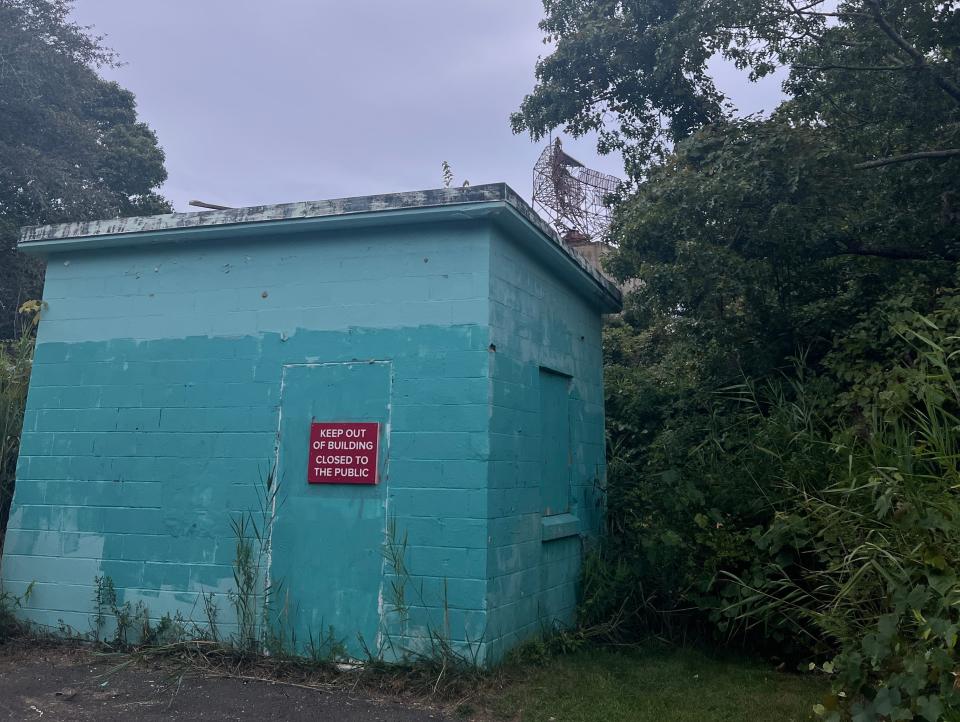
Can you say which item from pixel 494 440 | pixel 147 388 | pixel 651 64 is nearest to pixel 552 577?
pixel 494 440

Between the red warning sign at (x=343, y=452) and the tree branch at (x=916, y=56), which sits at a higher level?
the tree branch at (x=916, y=56)

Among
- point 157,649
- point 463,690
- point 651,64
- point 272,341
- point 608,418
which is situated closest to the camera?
point 463,690

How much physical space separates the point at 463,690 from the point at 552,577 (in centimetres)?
164

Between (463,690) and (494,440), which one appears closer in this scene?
(463,690)

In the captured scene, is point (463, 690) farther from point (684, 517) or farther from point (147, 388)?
point (147, 388)

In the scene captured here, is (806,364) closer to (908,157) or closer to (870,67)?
(908,157)

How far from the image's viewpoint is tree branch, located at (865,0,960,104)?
7.27 m

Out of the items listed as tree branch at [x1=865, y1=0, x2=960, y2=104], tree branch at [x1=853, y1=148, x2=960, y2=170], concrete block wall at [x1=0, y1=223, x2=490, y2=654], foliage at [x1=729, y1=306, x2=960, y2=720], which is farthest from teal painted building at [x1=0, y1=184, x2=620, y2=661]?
tree branch at [x1=865, y1=0, x2=960, y2=104]

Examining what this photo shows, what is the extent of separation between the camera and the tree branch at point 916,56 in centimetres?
727

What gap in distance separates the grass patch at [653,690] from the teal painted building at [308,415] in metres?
0.43

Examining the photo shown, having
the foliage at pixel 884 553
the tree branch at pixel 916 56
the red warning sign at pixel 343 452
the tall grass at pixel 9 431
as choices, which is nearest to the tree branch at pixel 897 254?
the tree branch at pixel 916 56

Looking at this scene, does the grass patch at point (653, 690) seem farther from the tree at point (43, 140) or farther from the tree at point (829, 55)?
the tree at point (43, 140)

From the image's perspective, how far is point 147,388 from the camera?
628 cm

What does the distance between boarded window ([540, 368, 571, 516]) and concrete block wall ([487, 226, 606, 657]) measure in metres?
0.08
